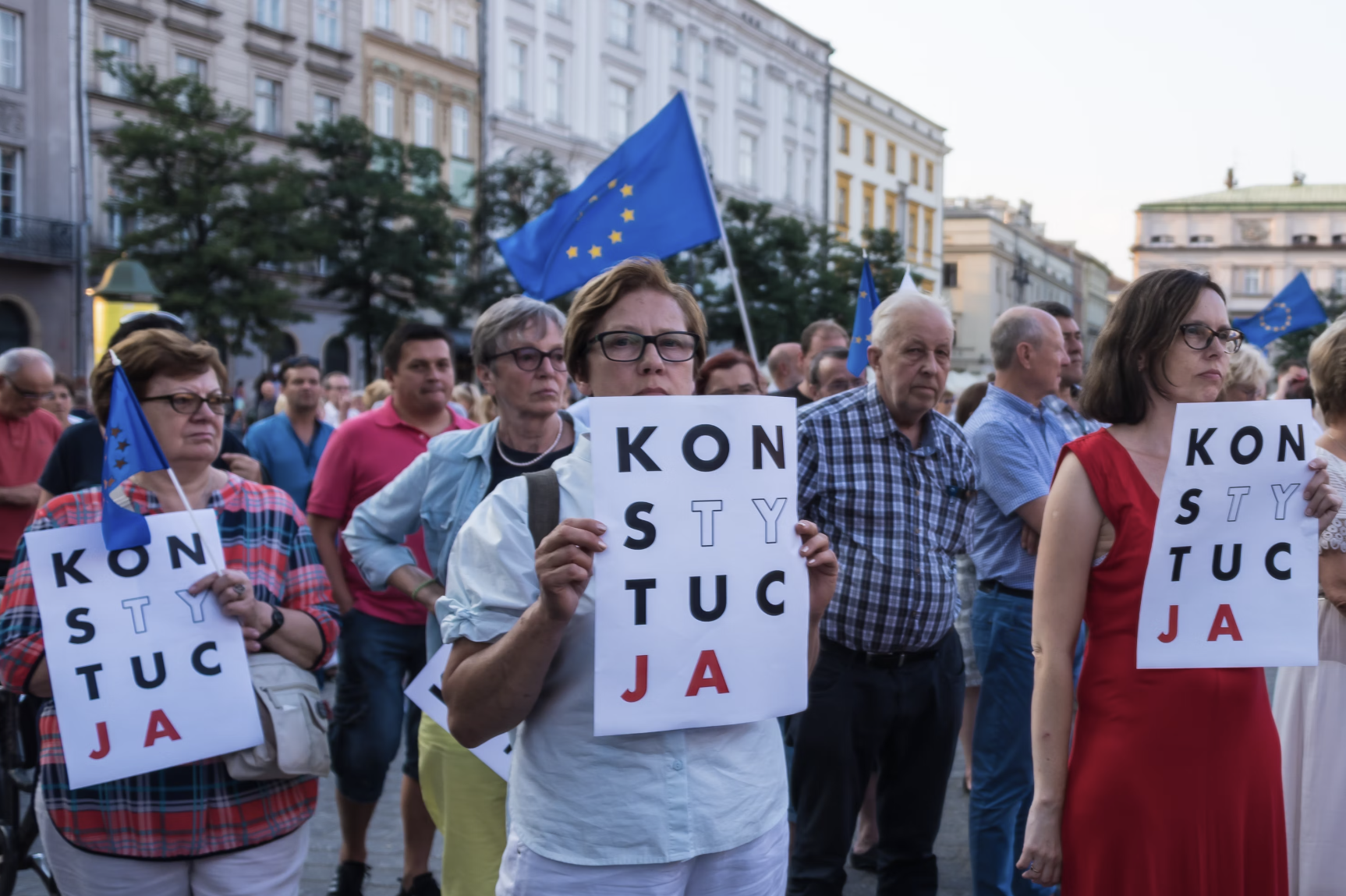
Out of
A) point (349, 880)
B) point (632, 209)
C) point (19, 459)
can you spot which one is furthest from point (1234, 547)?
point (19, 459)

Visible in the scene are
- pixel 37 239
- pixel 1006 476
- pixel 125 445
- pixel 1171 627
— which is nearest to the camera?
pixel 1171 627

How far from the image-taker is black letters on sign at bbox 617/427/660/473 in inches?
82.1

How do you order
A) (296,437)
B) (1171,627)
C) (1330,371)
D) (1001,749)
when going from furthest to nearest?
(296,437) → (1001,749) → (1330,371) → (1171,627)

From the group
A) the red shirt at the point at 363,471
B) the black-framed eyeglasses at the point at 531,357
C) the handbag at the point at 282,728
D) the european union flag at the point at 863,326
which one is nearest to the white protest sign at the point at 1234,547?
the black-framed eyeglasses at the point at 531,357

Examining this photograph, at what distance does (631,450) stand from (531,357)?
1.80 meters

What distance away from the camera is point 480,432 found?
12.8 feet

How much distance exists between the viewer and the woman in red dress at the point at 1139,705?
2701 mm

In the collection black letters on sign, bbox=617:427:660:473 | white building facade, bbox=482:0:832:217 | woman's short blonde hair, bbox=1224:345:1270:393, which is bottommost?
black letters on sign, bbox=617:427:660:473

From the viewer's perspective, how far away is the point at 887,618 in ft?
12.7

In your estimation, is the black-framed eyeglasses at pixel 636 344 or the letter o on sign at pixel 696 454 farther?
the black-framed eyeglasses at pixel 636 344

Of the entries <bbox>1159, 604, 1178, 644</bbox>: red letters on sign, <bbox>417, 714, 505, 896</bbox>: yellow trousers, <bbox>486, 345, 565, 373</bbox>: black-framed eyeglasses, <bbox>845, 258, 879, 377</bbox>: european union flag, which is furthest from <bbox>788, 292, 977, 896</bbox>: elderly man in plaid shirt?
<bbox>845, 258, 879, 377</bbox>: european union flag

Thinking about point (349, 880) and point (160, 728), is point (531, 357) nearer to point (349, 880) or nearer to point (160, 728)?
point (160, 728)

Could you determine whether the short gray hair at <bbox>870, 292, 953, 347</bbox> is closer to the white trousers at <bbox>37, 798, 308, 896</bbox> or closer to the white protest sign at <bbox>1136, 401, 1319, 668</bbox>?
the white protest sign at <bbox>1136, 401, 1319, 668</bbox>

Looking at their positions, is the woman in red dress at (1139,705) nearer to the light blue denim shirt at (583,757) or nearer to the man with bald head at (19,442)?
the light blue denim shirt at (583,757)
